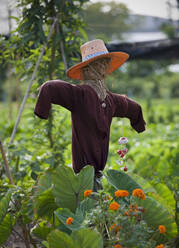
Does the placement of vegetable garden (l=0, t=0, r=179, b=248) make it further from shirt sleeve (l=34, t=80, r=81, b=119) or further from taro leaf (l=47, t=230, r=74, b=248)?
shirt sleeve (l=34, t=80, r=81, b=119)

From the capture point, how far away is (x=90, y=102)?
1.65 meters

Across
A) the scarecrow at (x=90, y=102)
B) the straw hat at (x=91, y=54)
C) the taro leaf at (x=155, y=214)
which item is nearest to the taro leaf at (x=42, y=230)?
the scarecrow at (x=90, y=102)

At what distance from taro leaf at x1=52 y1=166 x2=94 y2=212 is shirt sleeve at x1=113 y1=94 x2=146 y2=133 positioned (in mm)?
404

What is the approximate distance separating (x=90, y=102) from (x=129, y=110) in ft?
0.99

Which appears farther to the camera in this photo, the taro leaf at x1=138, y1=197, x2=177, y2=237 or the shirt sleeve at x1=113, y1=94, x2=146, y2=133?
→ the shirt sleeve at x1=113, y1=94, x2=146, y2=133

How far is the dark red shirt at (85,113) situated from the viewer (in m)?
1.57

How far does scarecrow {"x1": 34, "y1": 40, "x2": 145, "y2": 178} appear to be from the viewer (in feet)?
5.28

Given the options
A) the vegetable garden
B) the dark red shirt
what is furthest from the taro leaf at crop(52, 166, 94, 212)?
the dark red shirt

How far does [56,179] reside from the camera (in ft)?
5.34

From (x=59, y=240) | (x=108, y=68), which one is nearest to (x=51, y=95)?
(x=108, y=68)

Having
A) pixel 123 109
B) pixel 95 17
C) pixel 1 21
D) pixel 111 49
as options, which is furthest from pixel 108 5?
pixel 123 109

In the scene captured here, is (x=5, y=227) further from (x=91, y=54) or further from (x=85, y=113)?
(x=91, y=54)

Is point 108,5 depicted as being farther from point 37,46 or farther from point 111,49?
point 37,46

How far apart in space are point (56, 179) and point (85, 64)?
591 mm
